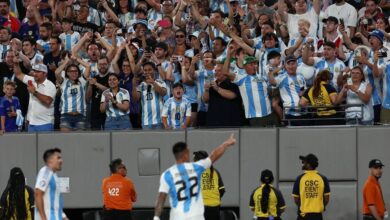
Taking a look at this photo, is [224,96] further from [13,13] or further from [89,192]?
[13,13]

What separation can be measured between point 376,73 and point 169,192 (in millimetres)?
7276

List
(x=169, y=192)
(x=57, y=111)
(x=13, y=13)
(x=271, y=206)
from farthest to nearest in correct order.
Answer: (x=13, y=13) → (x=57, y=111) → (x=271, y=206) → (x=169, y=192)

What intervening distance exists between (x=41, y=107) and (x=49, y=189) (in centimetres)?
686

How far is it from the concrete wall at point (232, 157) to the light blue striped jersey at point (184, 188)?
676 centimetres

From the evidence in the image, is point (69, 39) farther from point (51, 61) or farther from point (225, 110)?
point (225, 110)

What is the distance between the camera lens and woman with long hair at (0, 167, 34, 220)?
70.4 feet

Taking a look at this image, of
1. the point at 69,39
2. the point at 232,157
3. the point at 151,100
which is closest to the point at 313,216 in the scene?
the point at 232,157

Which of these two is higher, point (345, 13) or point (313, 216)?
point (345, 13)

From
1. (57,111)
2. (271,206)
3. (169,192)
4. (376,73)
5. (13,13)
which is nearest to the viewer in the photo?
(169,192)

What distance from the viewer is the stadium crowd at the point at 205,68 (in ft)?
77.8

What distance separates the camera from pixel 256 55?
24.8 m

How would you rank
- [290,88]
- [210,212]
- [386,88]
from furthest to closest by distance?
[290,88], [386,88], [210,212]

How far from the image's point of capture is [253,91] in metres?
23.8

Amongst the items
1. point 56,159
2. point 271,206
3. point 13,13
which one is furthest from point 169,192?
point 13,13
